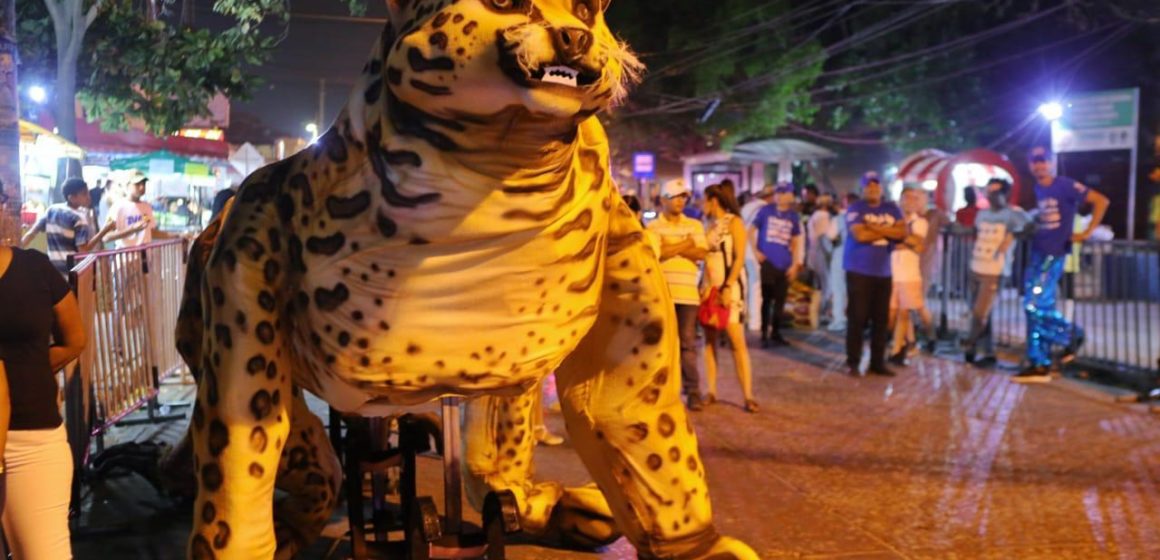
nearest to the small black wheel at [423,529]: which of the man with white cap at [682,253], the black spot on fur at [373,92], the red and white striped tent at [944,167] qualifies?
the black spot on fur at [373,92]

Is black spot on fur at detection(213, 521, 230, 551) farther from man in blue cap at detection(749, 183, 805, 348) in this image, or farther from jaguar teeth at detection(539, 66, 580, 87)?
man in blue cap at detection(749, 183, 805, 348)

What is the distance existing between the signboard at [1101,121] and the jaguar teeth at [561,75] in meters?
16.8

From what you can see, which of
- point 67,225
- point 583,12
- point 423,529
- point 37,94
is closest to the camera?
point 583,12

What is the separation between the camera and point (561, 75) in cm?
226

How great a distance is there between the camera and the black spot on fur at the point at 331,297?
2.67 metres

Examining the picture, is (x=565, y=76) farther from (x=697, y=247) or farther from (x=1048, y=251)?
(x=1048, y=251)

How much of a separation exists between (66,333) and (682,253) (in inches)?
182

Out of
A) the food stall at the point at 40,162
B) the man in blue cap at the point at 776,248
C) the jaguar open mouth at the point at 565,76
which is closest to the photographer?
the jaguar open mouth at the point at 565,76

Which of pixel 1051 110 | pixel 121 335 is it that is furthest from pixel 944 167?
pixel 121 335

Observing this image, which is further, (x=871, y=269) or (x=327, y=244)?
(x=871, y=269)

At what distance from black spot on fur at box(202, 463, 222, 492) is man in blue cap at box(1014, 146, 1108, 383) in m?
7.87

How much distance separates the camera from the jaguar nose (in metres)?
2.26

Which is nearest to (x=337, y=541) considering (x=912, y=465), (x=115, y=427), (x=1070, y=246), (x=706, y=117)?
(x=115, y=427)

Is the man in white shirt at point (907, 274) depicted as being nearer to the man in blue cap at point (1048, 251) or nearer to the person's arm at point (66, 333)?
the man in blue cap at point (1048, 251)
